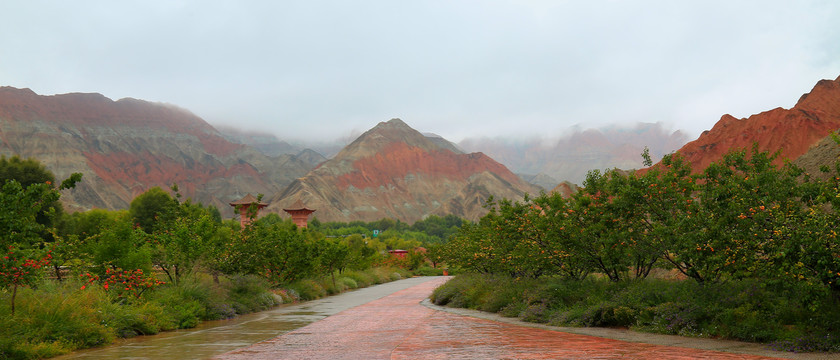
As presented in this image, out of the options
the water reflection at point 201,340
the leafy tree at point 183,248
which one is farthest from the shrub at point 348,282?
the water reflection at point 201,340

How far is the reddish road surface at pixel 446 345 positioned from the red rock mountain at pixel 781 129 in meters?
46.4

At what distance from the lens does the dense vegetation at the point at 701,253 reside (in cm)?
859

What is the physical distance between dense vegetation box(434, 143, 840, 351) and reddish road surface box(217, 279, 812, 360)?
1.55m

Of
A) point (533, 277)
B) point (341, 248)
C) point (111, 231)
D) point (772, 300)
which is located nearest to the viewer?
point (772, 300)

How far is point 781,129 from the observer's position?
54.6 metres

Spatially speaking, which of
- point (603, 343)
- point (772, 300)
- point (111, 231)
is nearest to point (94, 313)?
point (111, 231)

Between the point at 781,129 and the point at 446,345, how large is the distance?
189 feet

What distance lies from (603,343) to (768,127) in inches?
2213

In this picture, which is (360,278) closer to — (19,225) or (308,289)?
(308,289)

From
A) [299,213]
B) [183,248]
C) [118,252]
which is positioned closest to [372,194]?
[299,213]

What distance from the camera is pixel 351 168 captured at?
18575 cm

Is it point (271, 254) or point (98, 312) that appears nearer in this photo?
point (98, 312)

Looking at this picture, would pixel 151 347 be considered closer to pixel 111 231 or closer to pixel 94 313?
pixel 94 313

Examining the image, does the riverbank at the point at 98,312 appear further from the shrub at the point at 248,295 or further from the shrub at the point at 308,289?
the shrub at the point at 308,289
